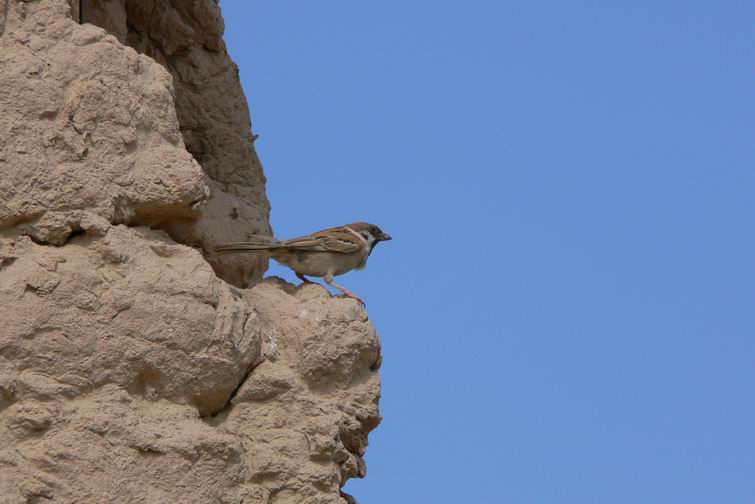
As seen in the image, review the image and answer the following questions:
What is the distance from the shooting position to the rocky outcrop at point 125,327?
21.0 ft

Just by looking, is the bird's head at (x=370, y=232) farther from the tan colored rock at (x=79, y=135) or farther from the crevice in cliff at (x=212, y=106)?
the tan colored rock at (x=79, y=135)

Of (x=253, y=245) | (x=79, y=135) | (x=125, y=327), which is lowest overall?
(x=125, y=327)

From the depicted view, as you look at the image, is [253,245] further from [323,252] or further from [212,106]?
[212,106]

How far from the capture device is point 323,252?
896 centimetres

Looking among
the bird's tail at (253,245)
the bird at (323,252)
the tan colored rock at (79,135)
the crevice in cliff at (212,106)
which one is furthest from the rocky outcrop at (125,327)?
the crevice in cliff at (212,106)

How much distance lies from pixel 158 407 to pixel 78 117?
140 centimetres

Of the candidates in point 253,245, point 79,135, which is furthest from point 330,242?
point 79,135

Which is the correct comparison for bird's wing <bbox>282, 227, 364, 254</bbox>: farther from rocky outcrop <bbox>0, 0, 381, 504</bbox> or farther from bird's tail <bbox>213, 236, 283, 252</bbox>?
rocky outcrop <bbox>0, 0, 381, 504</bbox>

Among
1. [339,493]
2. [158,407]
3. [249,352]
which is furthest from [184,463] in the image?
[339,493]

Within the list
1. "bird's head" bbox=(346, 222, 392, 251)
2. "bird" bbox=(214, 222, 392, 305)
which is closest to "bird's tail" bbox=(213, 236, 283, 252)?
"bird" bbox=(214, 222, 392, 305)

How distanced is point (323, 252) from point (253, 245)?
656mm

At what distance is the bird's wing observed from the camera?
8852mm

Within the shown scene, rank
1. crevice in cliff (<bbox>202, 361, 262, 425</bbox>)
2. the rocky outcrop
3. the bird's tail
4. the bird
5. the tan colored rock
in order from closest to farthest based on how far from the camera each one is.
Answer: the rocky outcrop
the tan colored rock
crevice in cliff (<bbox>202, 361, 262, 425</bbox>)
the bird's tail
the bird

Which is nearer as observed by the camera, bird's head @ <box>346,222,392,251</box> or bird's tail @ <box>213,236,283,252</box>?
bird's tail @ <box>213,236,283,252</box>
